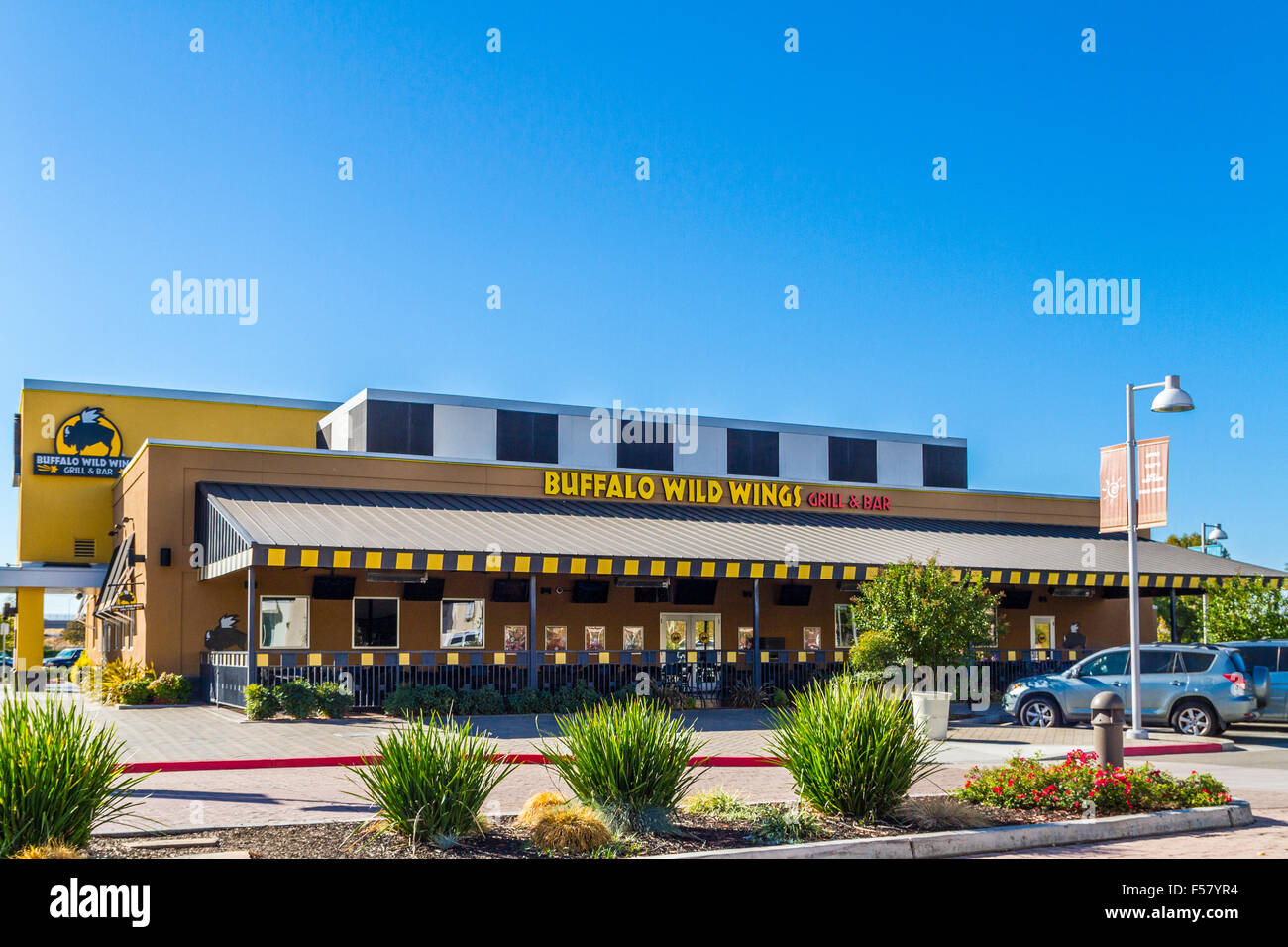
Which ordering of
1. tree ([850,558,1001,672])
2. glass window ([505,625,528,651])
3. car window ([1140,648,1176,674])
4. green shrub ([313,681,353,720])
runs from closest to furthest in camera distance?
1. car window ([1140,648,1176,674])
2. tree ([850,558,1001,672])
3. green shrub ([313,681,353,720])
4. glass window ([505,625,528,651])

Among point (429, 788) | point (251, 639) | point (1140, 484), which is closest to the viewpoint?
point (429, 788)

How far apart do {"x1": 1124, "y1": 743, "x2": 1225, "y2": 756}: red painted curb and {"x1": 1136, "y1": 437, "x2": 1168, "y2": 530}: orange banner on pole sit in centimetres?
342

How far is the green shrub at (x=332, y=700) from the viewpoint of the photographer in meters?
21.1

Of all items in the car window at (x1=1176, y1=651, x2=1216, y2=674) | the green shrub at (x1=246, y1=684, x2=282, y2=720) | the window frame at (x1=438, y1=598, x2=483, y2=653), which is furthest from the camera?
the window frame at (x1=438, y1=598, x2=483, y2=653)

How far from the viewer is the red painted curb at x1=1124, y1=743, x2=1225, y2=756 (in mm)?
Answer: 18000

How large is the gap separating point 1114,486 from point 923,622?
3.84m

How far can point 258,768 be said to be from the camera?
15.1 m

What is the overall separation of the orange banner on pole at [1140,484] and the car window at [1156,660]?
→ 2297mm

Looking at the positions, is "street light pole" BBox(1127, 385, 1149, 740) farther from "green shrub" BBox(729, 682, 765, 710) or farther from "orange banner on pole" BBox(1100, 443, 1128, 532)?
"green shrub" BBox(729, 682, 765, 710)

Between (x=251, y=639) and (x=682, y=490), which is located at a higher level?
(x=682, y=490)

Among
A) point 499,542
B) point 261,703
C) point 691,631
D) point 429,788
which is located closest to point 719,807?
point 429,788

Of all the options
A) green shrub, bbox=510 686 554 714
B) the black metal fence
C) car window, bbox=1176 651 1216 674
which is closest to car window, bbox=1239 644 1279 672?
car window, bbox=1176 651 1216 674

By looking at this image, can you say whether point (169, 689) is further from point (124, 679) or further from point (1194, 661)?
point (1194, 661)

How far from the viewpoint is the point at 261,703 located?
67.9ft
